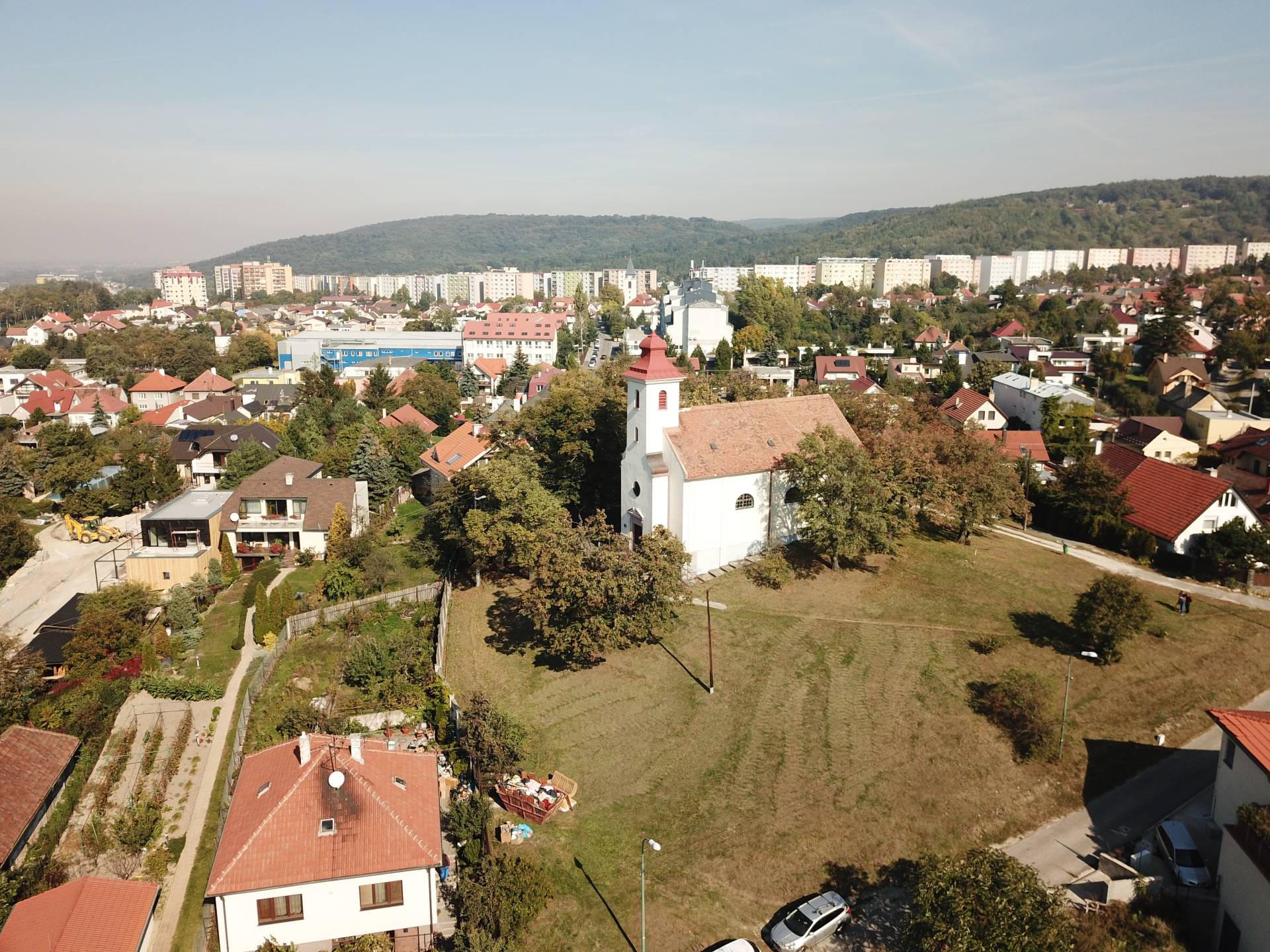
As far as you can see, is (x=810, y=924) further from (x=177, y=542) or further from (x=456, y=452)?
(x=456, y=452)

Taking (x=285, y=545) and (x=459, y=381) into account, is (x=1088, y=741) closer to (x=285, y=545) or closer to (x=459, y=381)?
(x=285, y=545)

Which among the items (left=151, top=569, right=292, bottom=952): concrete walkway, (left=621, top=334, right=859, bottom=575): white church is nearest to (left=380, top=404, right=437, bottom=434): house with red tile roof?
(left=151, top=569, right=292, bottom=952): concrete walkway

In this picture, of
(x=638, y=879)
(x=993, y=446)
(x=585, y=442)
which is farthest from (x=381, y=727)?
(x=993, y=446)

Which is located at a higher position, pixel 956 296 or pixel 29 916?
pixel 956 296

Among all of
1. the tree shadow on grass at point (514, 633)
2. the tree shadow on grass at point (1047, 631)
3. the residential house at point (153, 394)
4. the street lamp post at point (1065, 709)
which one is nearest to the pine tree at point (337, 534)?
the tree shadow on grass at point (514, 633)

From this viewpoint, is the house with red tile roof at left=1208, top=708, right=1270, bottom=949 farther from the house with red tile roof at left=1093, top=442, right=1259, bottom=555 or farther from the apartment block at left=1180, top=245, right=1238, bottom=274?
the apartment block at left=1180, top=245, right=1238, bottom=274

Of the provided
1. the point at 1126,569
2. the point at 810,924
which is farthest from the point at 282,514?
the point at 1126,569
